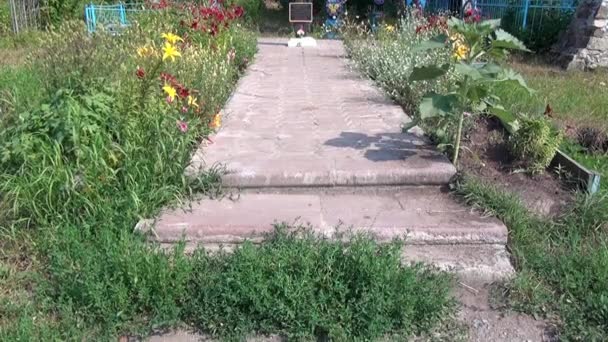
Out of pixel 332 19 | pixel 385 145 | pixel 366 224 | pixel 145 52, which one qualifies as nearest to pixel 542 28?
pixel 332 19

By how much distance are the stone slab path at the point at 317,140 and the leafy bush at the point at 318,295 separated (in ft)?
3.33

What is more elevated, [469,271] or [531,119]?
[531,119]

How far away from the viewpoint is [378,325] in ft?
A: 8.57

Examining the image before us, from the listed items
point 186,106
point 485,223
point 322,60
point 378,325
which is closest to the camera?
point 378,325

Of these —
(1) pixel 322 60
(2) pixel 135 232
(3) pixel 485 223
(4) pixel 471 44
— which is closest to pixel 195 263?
(2) pixel 135 232

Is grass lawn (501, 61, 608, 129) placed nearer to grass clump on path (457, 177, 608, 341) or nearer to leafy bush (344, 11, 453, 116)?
leafy bush (344, 11, 453, 116)

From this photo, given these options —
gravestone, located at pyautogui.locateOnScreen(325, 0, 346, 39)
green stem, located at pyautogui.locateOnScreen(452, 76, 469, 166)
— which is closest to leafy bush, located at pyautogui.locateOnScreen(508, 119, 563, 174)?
green stem, located at pyautogui.locateOnScreen(452, 76, 469, 166)

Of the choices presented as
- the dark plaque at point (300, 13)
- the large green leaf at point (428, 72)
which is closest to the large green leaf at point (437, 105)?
the large green leaf at point (428, 72)

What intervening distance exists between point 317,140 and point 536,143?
1.70m

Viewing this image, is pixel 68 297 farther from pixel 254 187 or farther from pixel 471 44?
pixel 471 44

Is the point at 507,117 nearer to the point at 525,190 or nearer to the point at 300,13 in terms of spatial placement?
the point at 525,190

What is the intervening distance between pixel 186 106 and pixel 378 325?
259 centimetres

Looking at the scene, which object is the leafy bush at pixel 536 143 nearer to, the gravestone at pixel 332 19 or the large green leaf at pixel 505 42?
the large green leaf at pixel 505 42

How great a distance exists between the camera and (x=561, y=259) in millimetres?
3070
